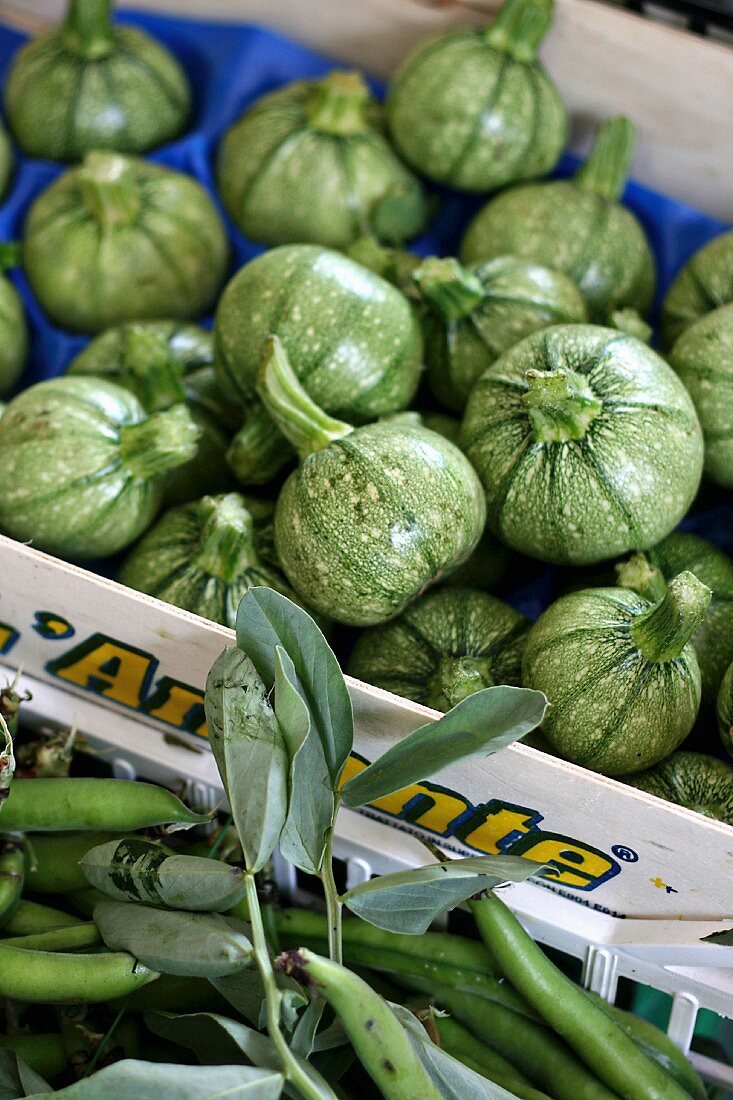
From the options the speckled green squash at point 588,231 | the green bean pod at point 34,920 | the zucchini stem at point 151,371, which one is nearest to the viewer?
the green bean pod at point 34,920

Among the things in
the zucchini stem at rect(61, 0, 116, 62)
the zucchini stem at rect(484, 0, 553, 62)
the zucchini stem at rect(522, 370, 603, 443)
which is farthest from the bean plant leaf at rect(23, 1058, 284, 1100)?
the zucchini stem at rect(61, 0, 116, 62)

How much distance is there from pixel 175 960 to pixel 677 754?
1.82 feet

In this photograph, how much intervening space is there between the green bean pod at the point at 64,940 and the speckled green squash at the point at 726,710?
2.17ft

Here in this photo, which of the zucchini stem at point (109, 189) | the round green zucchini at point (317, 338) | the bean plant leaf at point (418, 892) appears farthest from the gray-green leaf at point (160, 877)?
the zucchini stem at point (109, 189)

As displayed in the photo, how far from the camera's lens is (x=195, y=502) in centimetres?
133

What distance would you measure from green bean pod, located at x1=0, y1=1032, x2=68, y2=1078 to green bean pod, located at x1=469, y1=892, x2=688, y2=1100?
0.44 metres

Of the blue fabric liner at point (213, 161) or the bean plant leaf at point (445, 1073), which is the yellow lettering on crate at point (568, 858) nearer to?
the bean plant leaf at point (445, 1073)

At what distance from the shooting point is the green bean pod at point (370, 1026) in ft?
2.63

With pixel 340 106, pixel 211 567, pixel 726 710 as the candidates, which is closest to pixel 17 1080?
pixel 211 567

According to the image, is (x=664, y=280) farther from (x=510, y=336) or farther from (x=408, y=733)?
(x=408, y=733)

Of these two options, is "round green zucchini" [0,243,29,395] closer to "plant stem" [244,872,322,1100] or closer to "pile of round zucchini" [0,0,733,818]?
"pile of round zucchini" [0,0,733,818]

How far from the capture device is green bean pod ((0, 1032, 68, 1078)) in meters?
1.04

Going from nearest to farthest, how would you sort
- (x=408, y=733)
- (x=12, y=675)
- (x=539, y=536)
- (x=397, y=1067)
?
(x=397, y=1067) → (x=408, y=733) → (x=539, y=536) → (x=12, y=675)

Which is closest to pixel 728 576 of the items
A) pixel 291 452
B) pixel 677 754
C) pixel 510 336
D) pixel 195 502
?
pixel 677 754
